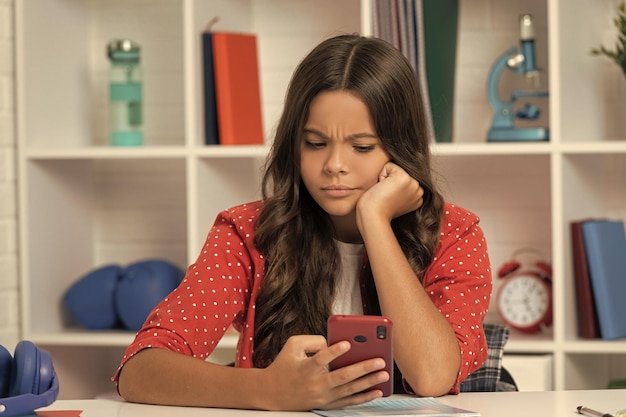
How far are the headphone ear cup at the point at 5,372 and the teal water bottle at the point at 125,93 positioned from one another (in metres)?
1.69

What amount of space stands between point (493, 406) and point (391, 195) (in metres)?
0.44

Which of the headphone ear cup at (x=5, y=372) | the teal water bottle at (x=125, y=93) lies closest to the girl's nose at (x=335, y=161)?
the headphone ear cup at (x=5, y=372)

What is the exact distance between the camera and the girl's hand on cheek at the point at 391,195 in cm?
171

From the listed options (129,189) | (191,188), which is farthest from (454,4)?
(129,189)

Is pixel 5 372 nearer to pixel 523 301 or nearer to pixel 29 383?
pixel 29 383

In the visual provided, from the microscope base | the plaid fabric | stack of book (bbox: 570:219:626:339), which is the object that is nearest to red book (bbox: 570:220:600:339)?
stack of book (bbox: 570:219:626:339)

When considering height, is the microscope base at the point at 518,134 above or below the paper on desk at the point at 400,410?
above

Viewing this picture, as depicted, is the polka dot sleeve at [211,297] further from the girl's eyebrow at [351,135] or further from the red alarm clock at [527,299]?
the red alarm clock at [527,299]

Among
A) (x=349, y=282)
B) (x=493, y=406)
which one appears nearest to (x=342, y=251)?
(x=349, y=282)

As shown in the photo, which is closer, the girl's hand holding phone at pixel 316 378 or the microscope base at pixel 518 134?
the girl's hand holding phone at pixel 316 378

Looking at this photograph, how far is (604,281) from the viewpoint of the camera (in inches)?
106

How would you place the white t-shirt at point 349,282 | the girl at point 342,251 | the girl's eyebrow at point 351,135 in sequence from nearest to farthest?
the girl at point 342,251
the girl's eyebrow at point 351,135
the white t-shirt at point 349,282

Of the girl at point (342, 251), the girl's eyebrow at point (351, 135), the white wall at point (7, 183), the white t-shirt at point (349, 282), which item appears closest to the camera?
the girl at point (342, 251)

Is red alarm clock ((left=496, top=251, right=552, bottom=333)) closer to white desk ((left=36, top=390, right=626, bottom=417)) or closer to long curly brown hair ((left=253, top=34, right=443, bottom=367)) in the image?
long curly brown hair ((left=253, top=34, right=443, bottom=367))
